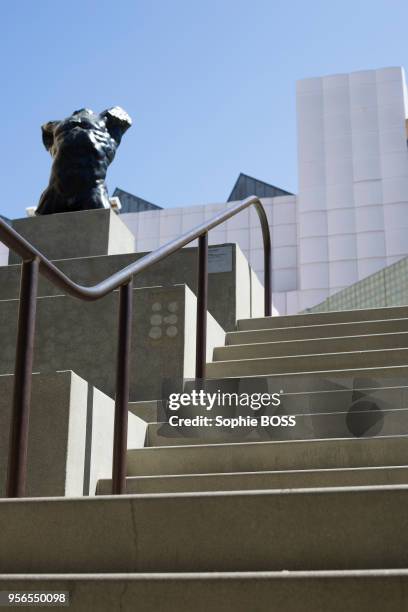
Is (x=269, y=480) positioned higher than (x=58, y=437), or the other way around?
(x=58, y=437)

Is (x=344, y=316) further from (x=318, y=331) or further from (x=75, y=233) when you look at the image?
(x=75, y=233)

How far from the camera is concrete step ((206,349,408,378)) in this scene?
5105 mm

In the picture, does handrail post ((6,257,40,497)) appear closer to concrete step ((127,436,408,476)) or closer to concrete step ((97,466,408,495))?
concrete step ((97,466,408,495))

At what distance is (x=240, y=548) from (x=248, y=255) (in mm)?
34089

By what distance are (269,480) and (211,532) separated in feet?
3.37

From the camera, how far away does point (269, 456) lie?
147 inches

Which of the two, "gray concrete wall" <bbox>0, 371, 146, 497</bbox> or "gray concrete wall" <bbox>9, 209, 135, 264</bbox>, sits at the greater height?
"gray concrete wall" <bbox>9, 209, 135, 264</bbox>

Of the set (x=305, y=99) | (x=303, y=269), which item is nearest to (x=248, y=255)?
(x=303, y=269)

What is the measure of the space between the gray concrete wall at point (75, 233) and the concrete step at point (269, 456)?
356 centimetres

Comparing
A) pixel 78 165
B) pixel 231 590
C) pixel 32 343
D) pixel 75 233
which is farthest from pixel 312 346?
pixel 231 590

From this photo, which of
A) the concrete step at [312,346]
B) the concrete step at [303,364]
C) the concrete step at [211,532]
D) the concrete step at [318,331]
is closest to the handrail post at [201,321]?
the concrete step at [303,364]

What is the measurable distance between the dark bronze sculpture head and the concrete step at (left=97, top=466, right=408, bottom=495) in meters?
4.44

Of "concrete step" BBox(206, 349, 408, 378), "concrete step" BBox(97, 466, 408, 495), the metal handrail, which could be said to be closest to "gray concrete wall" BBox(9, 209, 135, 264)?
"concrete step" BBox(206, 349, 408, 378)

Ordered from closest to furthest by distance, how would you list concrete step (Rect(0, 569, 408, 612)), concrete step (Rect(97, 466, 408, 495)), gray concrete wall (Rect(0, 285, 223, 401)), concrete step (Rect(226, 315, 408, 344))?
concrete step (Rect(0, 569, 408, 612))
concrete step (Rect(97, 466, 408, 495))
gray concrete wall (Rect(0, 285, 223, 401))
concrete step (Rect(226, 315, 408, 344))
